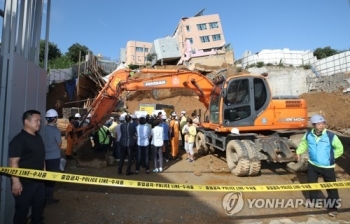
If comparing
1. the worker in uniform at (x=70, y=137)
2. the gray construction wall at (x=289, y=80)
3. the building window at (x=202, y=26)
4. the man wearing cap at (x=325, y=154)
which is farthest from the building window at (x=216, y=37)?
the man wearing cap at (x=325, y=154)

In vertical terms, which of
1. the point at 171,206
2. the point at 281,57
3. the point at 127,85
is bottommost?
the point at 171,206

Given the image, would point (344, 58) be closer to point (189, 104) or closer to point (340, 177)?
point (189, 104)

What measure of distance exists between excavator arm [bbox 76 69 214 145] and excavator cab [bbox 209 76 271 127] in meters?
1.16

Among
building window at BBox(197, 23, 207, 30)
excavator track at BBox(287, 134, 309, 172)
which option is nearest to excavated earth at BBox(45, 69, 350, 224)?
excavator track at BBox(287, 134, 309, 172)

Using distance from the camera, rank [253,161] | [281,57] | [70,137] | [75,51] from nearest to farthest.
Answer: [253,161], [70,137], [281,57], [75,51]

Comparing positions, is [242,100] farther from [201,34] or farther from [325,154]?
[201,34]

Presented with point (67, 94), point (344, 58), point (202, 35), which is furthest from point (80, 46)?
point (344, 58)

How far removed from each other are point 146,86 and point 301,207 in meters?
5.66

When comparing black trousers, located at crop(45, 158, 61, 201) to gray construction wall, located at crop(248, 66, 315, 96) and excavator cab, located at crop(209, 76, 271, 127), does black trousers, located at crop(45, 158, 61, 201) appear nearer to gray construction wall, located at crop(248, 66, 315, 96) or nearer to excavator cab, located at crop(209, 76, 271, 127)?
excavator cab, located at crop(209, 76, 271, 127)

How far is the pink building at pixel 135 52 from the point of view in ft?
196

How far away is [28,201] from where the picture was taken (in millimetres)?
3156

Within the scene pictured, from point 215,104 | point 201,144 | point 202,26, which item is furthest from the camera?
point 202,26

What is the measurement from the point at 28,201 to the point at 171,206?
2509 mm

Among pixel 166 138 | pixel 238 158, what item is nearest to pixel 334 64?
pixel 166 138
